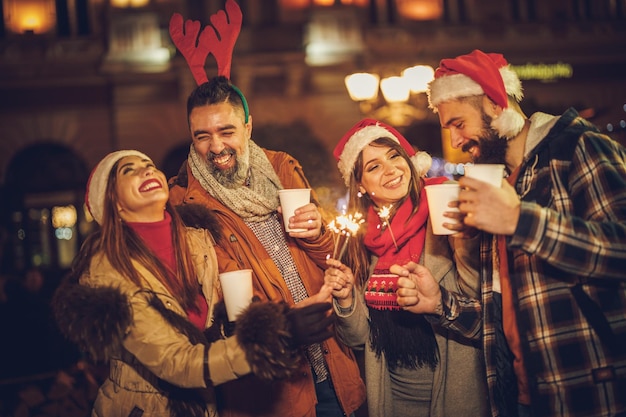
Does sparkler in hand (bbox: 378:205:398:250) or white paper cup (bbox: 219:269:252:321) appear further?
sparkler in hand (bbox: 378:205:398:250)

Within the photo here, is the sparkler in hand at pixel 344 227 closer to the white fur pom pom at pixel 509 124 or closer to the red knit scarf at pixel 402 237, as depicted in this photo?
the red knit scarf at pixel 402 237

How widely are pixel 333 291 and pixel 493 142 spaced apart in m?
1.08

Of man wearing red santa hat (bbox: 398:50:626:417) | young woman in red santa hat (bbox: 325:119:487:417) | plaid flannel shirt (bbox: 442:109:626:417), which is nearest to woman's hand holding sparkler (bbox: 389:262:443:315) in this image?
man wearing red santa hat (bbox: 398:50:626:417)

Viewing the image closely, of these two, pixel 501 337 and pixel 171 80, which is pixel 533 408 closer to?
pixel 501 337

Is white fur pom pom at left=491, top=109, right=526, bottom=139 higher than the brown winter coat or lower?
higher

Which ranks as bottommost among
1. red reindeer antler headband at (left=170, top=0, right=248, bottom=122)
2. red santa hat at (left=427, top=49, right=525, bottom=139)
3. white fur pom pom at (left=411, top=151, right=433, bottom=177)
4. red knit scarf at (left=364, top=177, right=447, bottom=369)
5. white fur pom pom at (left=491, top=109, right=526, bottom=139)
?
red knit scarf at (left=364, top=177, right=447, bottom=369)

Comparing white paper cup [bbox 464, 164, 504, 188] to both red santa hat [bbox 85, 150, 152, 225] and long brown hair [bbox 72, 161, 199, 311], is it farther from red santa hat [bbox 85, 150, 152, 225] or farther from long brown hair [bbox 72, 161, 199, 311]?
red santa hat [bbox 85, 150, 152, 225]

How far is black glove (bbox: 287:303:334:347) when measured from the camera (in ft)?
Answer: 8.04

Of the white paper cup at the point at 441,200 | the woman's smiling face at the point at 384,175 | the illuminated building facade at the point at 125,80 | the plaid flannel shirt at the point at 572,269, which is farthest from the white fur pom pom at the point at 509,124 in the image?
the illuminated building facade at the point at 125,80

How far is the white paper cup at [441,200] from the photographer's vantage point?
257 cm

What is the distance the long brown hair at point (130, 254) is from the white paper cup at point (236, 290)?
29 cm

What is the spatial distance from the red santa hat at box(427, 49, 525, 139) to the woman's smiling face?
1.33 ft

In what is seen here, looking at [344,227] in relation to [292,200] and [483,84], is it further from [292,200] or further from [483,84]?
[483,84]

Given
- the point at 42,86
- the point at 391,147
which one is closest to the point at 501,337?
the point at 391,147
